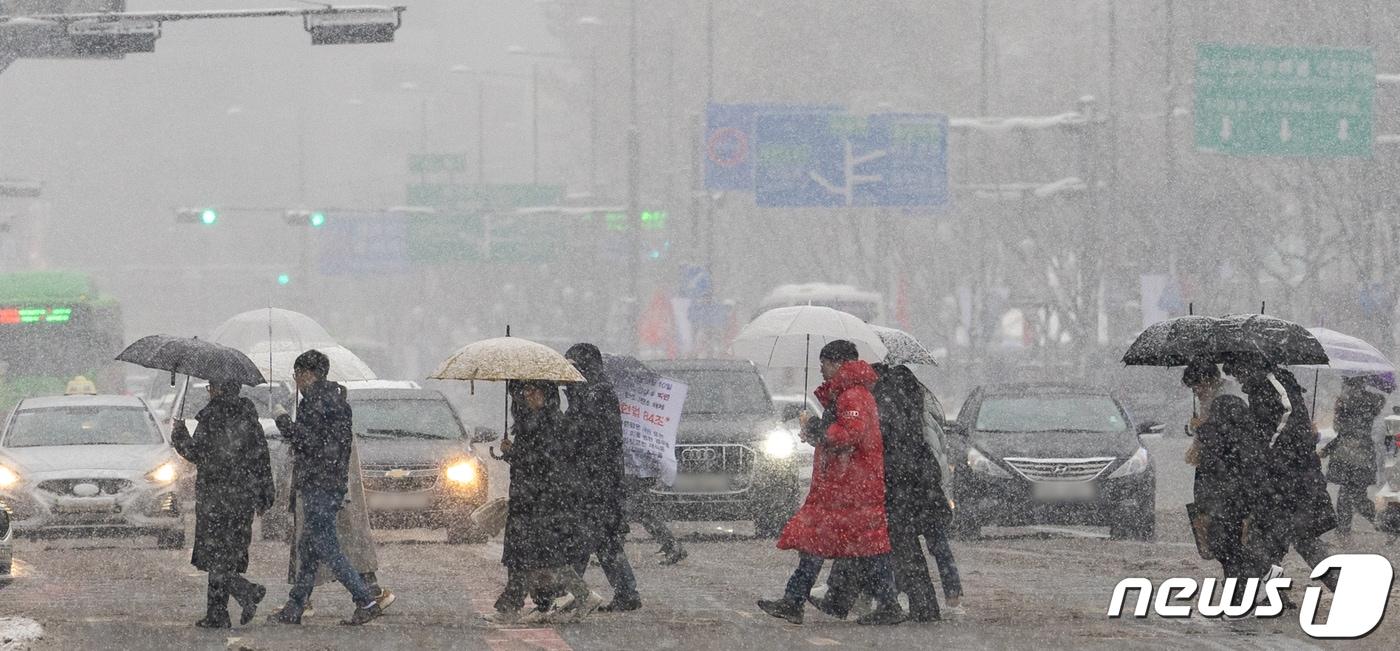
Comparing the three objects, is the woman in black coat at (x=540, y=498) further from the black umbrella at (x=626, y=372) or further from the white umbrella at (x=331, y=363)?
the white umbrella at (x=331, y=363)

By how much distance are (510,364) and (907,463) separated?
6.92 ft

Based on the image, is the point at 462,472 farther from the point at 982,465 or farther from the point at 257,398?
the point at 257,398

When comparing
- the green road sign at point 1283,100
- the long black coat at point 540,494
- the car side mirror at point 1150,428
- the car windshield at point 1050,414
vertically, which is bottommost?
the car windshield at point 1050,414

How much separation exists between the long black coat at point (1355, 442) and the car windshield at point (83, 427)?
9.73 meters

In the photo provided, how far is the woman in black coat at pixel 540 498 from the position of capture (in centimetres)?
1322

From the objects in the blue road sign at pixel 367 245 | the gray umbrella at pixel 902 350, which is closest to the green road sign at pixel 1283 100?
the gray umbrella at pixel 902 350

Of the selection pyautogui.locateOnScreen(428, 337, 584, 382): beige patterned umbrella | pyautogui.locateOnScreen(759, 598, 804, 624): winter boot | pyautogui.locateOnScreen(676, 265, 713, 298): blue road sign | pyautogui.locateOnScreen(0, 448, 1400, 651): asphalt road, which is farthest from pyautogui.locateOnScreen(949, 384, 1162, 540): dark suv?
pyautogui.locateOnScreen(676, 265, 713, 298): blue road sign

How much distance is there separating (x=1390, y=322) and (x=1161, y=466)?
662 centimetres

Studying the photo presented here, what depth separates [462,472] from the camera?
70.1 ft

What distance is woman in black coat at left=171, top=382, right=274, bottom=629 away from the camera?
13.2 meters

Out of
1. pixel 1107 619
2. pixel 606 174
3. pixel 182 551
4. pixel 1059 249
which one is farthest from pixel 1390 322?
pixel 606 174

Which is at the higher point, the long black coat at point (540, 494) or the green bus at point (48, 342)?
the long black coat at point (540, 494)

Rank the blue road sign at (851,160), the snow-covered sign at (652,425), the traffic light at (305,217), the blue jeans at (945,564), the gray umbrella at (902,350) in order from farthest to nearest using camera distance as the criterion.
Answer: the traffic light at (305,217) → the blue road sign at (851,160) → the snow-covered sign at (652,425) → the gray umbrella at (902,350) → the blue jeans at (945,564)

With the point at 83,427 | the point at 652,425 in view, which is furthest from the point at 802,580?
the point at 83,427
